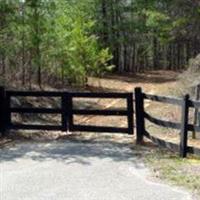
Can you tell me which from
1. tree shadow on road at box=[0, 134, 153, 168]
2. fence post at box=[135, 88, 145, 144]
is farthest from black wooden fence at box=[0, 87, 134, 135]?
fence post at box=[135, 88, 145, 144]

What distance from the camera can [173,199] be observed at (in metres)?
7.34

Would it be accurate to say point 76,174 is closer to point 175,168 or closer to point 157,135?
point 175,168

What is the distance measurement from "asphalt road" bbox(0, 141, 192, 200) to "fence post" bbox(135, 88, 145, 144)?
0.53 metres

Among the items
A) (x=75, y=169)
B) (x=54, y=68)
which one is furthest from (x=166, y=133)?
(x=54, y=68)

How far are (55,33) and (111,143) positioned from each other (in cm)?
1136

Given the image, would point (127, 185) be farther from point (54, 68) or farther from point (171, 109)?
point (54, 68)

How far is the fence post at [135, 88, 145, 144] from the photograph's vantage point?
1184 centimetres

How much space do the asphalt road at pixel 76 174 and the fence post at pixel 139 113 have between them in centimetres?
53

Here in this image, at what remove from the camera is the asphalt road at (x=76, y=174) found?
7617 millimetres

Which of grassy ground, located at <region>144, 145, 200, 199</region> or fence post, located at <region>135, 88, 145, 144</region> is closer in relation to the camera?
grassy ground, located at <region>144, 145, 200, 199</region>

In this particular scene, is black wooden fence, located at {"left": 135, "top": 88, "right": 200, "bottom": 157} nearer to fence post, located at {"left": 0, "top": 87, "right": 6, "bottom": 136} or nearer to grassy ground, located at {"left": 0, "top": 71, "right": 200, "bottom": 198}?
grassy ground, located at {"left": 0, "top": 71, "right": 200, "bottom": 198}

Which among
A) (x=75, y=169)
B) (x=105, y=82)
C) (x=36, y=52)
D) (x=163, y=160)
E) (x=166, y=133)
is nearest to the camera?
(x=75, y=169)

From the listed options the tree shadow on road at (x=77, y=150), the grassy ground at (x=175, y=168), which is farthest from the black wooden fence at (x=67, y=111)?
the grassy ground at (x=175, y=168)

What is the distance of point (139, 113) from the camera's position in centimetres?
1196
